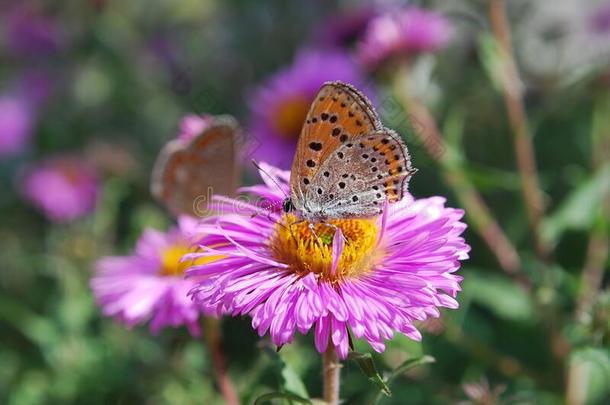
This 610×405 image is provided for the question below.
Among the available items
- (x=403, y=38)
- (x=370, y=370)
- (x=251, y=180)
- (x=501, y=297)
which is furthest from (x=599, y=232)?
(x=251, y=180)

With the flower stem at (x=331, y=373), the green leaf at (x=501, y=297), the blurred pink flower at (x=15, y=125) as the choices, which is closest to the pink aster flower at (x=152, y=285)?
the flower stem at (x=331, y=373)

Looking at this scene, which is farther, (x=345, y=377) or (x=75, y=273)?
(x=75, y=273)

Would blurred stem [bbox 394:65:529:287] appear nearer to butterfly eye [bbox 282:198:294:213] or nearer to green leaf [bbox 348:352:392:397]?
butterfly eye [bbox 282:198:294:213]

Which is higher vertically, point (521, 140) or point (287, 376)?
point (521, 140)

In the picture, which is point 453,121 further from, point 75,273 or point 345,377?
point 75,273

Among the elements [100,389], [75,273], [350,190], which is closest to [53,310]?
[75,273]

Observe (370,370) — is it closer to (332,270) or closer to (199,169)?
(332,270)
